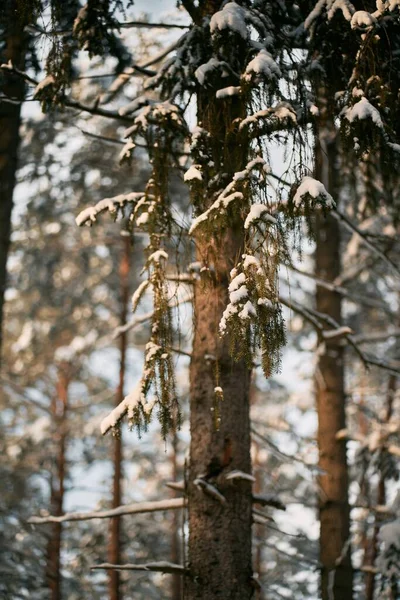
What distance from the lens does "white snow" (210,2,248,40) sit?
14.4 ft

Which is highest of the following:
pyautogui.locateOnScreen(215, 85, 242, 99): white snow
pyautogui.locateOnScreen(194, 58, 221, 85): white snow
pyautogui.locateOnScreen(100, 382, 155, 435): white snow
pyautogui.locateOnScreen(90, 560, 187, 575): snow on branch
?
pyautogui.locateOnScreen(194, 58, 221, 85): white snow

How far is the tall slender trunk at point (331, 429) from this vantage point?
789 cm

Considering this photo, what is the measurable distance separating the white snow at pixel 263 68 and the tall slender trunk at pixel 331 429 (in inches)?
131

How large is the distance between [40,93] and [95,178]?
25.3 feet

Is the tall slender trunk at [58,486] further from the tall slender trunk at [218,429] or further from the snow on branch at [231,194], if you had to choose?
the snow on branch at [231,194]

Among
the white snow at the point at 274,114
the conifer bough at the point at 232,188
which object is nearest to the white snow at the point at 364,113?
the conifer bough at the point at 232,188

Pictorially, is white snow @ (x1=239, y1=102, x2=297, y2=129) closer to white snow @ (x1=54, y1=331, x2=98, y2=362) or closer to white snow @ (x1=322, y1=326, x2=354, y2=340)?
white snow @ (x1=322, y1=326, x2=354, y2=340)

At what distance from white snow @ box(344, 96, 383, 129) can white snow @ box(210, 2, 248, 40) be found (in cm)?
93

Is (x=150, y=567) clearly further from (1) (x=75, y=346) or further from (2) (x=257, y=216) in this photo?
(1) (x=75, y=346)

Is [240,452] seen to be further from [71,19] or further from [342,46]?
[71,19]

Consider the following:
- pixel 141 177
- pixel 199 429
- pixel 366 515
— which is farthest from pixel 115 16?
pixel 366 515

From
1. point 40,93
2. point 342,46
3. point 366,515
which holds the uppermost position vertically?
point 342,46

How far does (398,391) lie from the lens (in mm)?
11875

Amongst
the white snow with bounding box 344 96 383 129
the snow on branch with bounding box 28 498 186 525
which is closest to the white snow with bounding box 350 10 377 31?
the white snow with bounding box 344 96 383 129
